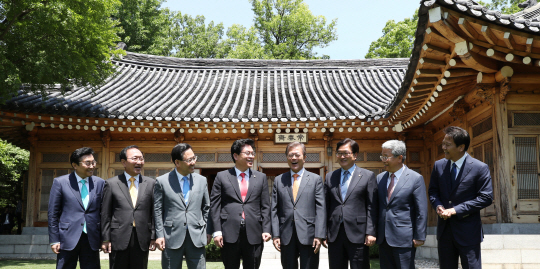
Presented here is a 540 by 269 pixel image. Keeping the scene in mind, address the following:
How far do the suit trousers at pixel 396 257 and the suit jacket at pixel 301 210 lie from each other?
598 millimetres

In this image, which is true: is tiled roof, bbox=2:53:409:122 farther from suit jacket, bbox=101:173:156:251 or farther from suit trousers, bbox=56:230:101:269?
suit trousers, bbox=56:230:101:269

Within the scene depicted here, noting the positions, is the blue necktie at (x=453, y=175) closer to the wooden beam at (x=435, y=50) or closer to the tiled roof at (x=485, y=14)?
the tiled roof at (x=485, y=14)

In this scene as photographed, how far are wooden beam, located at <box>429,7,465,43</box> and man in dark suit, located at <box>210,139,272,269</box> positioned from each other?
259 centimetres

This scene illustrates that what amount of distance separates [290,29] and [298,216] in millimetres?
24862

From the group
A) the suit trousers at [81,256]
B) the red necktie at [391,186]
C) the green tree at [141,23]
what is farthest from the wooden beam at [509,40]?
the green tree at [141,23]

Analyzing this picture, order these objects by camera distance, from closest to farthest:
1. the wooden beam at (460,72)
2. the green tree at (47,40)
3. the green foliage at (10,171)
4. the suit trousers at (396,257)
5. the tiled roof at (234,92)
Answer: the suit trousers at (396,257) < the wooden beam at (460,72) < the green tree at (47,40) < the tiled roof at (234,92) < the green foliage at (10,171)

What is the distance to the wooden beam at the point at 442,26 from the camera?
5.37 meters

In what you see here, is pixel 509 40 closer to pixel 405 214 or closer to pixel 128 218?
pixel 405 214

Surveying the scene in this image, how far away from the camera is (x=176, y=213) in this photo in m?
4.68

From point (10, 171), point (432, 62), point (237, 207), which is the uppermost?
point (432, 62)

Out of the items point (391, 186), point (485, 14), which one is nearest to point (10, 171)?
point (391, 186)

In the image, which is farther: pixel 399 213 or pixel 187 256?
pixel 187 256

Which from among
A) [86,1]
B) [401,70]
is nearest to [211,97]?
[86,1]

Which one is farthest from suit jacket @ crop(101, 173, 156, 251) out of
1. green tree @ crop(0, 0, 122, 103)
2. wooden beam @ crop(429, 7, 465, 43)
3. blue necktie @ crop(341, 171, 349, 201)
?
green tree @ crop(0, 0, 122, 103)
